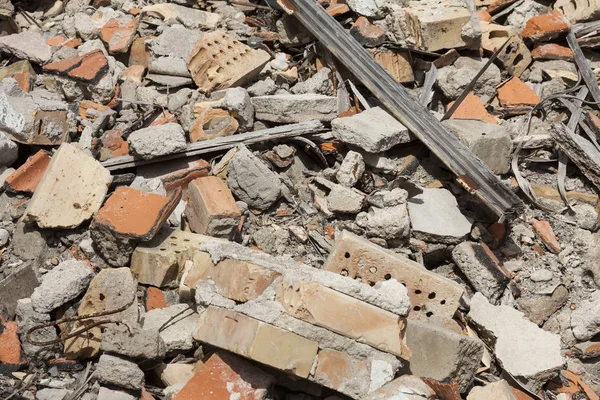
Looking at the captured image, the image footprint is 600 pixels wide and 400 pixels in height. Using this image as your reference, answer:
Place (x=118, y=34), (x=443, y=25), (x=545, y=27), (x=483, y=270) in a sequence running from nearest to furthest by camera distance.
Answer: (x=483, y=270)
(x=443, y=25)
(x=118, y=34)
(x=545, y=27)

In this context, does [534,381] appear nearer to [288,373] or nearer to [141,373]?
[288,373]

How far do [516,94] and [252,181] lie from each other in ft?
8.46

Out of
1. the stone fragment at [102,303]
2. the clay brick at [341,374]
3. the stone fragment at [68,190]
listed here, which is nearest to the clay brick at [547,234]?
the clay brick at [341,374]

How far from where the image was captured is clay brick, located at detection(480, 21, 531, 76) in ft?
20.1

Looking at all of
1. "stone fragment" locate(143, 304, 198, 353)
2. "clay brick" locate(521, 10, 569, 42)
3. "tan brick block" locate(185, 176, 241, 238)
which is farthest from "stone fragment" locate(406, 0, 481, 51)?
"stone fragment" locate(143, 304, 198, 353)

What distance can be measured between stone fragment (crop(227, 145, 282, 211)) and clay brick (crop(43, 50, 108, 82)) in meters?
1.50

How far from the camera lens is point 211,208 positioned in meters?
4.79

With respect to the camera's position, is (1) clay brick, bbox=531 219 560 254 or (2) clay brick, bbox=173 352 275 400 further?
(1) clay brick, bbox=531 219 560 254

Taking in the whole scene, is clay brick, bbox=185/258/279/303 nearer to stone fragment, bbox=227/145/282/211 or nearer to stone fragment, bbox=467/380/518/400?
stone fragment, bbox=227/145/282/211

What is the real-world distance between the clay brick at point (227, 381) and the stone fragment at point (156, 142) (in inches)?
70.1

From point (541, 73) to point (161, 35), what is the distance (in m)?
3.52

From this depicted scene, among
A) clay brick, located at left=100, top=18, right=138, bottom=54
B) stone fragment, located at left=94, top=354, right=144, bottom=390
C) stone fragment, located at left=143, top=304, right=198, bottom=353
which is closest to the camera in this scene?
stone fragment, located at left=94, top=354, right=144, bottom=390

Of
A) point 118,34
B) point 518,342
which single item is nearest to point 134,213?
point 118,34

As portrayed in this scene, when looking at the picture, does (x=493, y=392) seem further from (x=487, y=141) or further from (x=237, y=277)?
(x=487, y=141)
